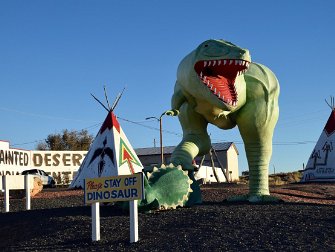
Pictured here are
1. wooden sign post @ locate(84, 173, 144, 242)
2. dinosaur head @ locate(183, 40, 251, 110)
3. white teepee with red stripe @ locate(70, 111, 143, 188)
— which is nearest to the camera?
wooden sign post @ locate(84, 173, 144, 242)

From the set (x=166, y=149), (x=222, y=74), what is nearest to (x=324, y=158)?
(x=222, y=74)

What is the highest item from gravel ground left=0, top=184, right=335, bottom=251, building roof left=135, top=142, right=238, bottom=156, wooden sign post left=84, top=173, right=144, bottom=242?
building roof left=135, top=142, right=238, bottom=156

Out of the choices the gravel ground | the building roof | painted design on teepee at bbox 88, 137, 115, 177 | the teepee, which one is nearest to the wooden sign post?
the gravel ground

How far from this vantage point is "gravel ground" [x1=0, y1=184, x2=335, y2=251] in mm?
5863

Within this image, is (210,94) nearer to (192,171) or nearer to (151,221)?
(192,171)

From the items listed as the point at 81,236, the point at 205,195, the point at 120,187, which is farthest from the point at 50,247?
the point at 205,195

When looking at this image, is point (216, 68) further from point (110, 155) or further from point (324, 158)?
point (324, 158)

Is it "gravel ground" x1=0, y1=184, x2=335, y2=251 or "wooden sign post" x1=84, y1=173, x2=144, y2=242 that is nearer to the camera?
"gravel ground" x1=0, y1=184, x2=335, y2=251

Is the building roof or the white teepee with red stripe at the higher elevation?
the building roof

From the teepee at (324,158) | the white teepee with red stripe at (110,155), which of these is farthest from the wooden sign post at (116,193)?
the teepee at (324,158)

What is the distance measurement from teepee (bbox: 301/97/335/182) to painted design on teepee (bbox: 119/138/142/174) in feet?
30.2

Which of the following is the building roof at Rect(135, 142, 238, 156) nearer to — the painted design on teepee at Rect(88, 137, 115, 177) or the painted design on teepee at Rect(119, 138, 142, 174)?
the painted design on teepee at Rect(119, 138, 142, 174)

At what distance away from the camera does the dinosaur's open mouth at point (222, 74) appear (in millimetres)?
8211

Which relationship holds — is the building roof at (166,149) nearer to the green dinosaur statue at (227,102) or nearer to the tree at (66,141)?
the tree at (66,141)
